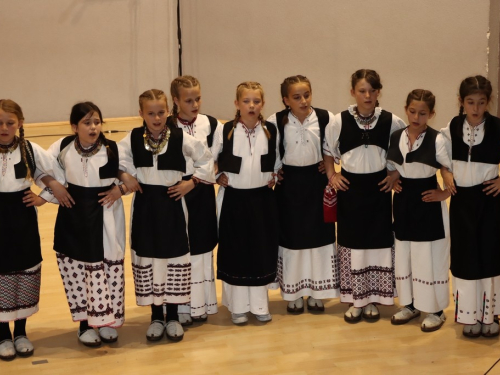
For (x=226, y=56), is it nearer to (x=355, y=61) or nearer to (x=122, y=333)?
(x=355, y=61)

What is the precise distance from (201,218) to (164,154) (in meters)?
0.46

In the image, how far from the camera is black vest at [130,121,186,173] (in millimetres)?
4230

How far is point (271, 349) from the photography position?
4238mm

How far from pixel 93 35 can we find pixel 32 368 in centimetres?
731

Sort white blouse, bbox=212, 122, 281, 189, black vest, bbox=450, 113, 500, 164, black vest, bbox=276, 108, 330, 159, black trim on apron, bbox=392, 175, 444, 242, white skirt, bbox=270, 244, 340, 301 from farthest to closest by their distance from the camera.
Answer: white skirt, bbox=270, 244, 340, 301 < black vest, bbox=276, 108, 330, 159 < white blouse, bbox=212, 122, 281, 189 < black trim on apron, bbox=392, 175, 444, 242 < black vest, bbox=450, 113, 500, 164

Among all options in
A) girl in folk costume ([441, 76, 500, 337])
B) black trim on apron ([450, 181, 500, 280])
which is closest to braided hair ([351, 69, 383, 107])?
girl in folk costume ([441, 76, 500, 337])

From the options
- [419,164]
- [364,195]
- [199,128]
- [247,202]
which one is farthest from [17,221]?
[419,164]

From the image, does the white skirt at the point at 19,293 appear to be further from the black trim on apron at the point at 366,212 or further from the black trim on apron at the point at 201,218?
the black trim on apron at the point at 366,212

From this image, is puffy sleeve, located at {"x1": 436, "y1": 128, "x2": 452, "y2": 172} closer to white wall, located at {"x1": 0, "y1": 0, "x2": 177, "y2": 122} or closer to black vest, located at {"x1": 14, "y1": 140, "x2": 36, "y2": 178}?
black vest, located at {"x1": 14, "y1": 140, "x2": 36, "y2": 178}

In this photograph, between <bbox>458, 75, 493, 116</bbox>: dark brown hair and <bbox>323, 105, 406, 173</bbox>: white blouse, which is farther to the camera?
<bbox>323, 105, 406, 173</bbox>: white blouse

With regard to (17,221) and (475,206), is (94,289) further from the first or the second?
(475,206)

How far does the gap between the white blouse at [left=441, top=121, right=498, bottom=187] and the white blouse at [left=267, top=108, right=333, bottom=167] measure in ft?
2.44

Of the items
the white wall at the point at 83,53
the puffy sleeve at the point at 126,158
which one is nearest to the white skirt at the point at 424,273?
the puffy sleeve at the point at 126,158

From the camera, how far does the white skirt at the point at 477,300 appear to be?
424 cm
